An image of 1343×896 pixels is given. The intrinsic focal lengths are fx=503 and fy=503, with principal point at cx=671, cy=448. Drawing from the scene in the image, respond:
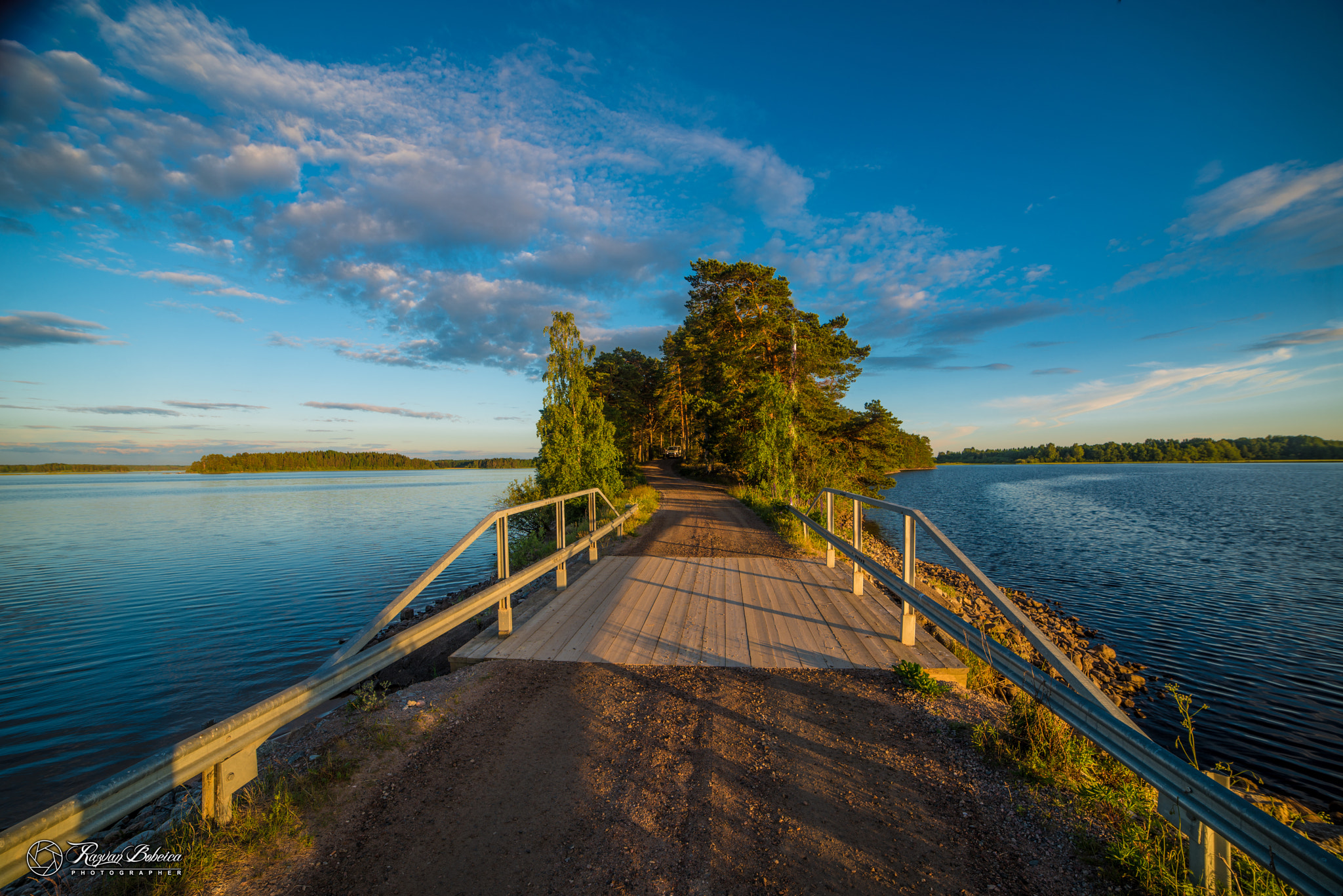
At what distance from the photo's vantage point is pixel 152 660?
324 inches

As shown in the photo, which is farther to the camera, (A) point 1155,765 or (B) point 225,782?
(B) point 225,782

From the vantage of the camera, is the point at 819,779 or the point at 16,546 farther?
the point at 16,546

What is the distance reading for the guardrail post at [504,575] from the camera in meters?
5.19

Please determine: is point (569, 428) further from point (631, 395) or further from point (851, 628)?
point (631, 395)

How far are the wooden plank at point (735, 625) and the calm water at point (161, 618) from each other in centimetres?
662

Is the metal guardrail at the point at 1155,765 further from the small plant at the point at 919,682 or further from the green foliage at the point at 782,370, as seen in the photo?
the green foliage at the point at 782,370

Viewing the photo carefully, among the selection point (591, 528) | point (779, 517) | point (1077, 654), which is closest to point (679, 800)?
point (591, 528)

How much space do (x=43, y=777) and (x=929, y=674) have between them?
8953 mm

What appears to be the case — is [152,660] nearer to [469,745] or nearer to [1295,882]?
[469,745]

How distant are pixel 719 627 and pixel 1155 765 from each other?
384 cm

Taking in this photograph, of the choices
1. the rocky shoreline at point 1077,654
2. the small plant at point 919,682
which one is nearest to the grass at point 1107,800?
the rocky shoreline at point 1077,654

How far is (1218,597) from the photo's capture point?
12.5m

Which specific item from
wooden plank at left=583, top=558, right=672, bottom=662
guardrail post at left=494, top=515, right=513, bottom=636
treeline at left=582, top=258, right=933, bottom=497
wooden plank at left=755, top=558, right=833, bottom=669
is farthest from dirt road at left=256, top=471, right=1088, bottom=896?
treeline at left=582, top=258, right=933, bottom=497

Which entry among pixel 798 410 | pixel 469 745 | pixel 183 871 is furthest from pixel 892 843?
pixel 798 410
